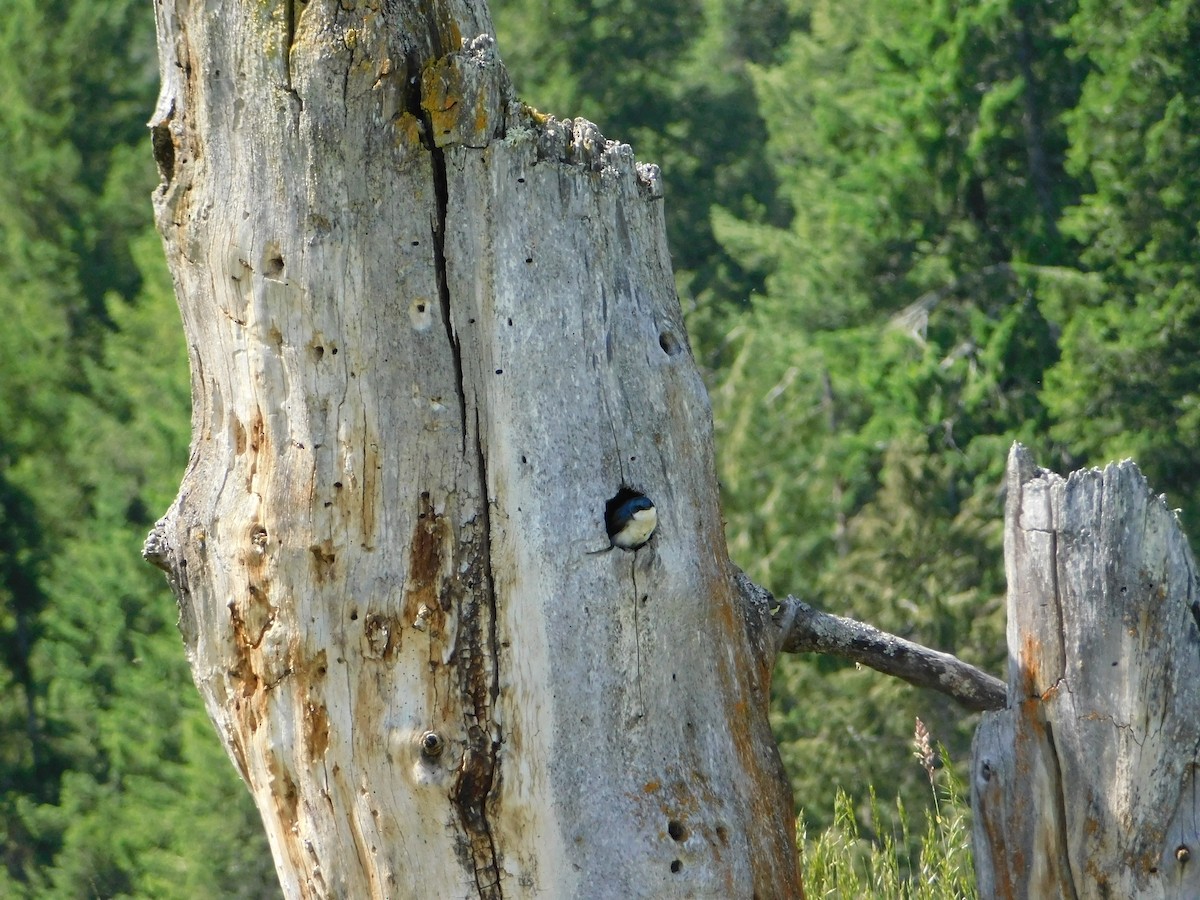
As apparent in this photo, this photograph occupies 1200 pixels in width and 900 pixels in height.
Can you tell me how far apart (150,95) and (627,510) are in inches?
1013

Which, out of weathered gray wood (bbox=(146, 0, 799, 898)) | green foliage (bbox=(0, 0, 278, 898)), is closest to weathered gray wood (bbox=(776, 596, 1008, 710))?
weathered gray wood (bbox=(146, 0, 799, 898))

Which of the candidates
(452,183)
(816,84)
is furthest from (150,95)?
(452,183)

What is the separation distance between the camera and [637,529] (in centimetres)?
291

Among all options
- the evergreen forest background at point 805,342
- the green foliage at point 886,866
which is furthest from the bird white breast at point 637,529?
the evergreen forest background at point 805,342

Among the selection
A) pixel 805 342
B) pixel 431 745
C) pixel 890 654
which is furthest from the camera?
pixel 805 342

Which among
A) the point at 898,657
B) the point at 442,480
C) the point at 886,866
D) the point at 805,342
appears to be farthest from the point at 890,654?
the point at 805,342

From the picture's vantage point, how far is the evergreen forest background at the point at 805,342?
53.8 feet

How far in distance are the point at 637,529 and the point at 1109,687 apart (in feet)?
3.11

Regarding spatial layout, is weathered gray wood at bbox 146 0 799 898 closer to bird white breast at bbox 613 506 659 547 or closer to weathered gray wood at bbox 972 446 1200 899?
bird white breast at bbox 613 506 659 547

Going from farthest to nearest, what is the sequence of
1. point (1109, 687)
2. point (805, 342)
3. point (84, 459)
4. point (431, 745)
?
point (84, 459) < point (805, 342) < point (1109, 687) < point (431, 745)

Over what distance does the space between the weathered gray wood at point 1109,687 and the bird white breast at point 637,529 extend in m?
0.72

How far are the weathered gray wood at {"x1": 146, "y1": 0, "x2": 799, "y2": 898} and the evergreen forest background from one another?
11.7 m

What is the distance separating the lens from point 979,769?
3.18 meters

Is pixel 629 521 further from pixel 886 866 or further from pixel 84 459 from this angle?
pixel 84 459
